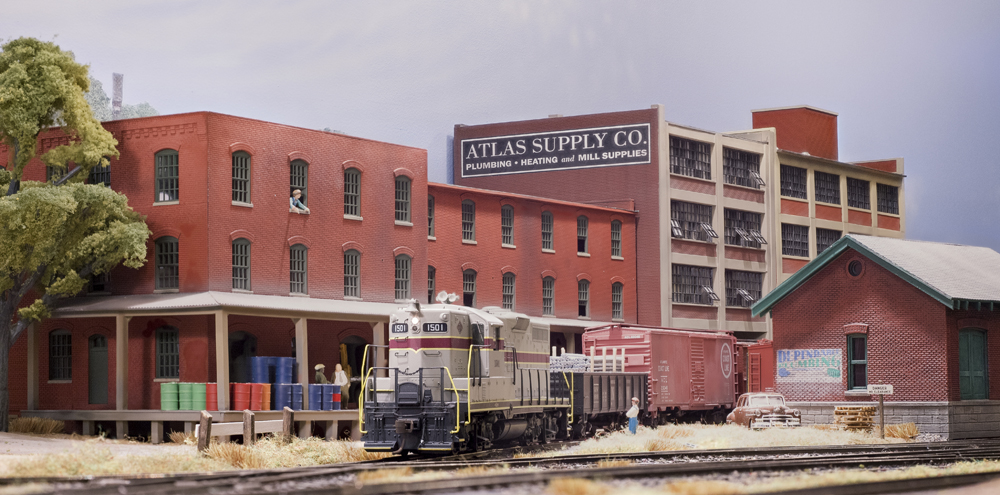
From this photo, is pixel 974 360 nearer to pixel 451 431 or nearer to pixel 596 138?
pixel 451 431

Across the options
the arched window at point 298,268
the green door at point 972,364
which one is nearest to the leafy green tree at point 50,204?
the arched window at point 298,268

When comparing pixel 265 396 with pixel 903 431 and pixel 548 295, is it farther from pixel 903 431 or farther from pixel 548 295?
pixel 548 295

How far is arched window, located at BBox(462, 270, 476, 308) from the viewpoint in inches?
1944

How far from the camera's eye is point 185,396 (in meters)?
35.5

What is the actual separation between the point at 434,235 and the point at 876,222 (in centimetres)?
3570

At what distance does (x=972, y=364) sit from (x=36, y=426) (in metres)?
28.2

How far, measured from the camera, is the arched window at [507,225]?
51500 millimetres

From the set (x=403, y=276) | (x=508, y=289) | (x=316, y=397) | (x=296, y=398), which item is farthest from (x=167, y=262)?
(x=508, y=289)

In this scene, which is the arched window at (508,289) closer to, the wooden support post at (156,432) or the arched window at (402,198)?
the arched window at (402,198)

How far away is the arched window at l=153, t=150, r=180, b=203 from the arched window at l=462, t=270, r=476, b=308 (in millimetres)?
14648

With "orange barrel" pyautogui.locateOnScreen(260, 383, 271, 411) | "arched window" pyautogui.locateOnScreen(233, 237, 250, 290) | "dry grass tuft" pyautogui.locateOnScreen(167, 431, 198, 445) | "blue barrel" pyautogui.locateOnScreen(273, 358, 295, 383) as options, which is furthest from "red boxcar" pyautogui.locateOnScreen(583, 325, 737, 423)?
"dry grass tuft" pyautogui.locateOnScreen(167, 431, 198, 445)

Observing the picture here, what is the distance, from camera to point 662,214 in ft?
194

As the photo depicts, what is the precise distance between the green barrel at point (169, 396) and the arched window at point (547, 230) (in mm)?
21931

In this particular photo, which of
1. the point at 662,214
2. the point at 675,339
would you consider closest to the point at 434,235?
the point at 675,339
